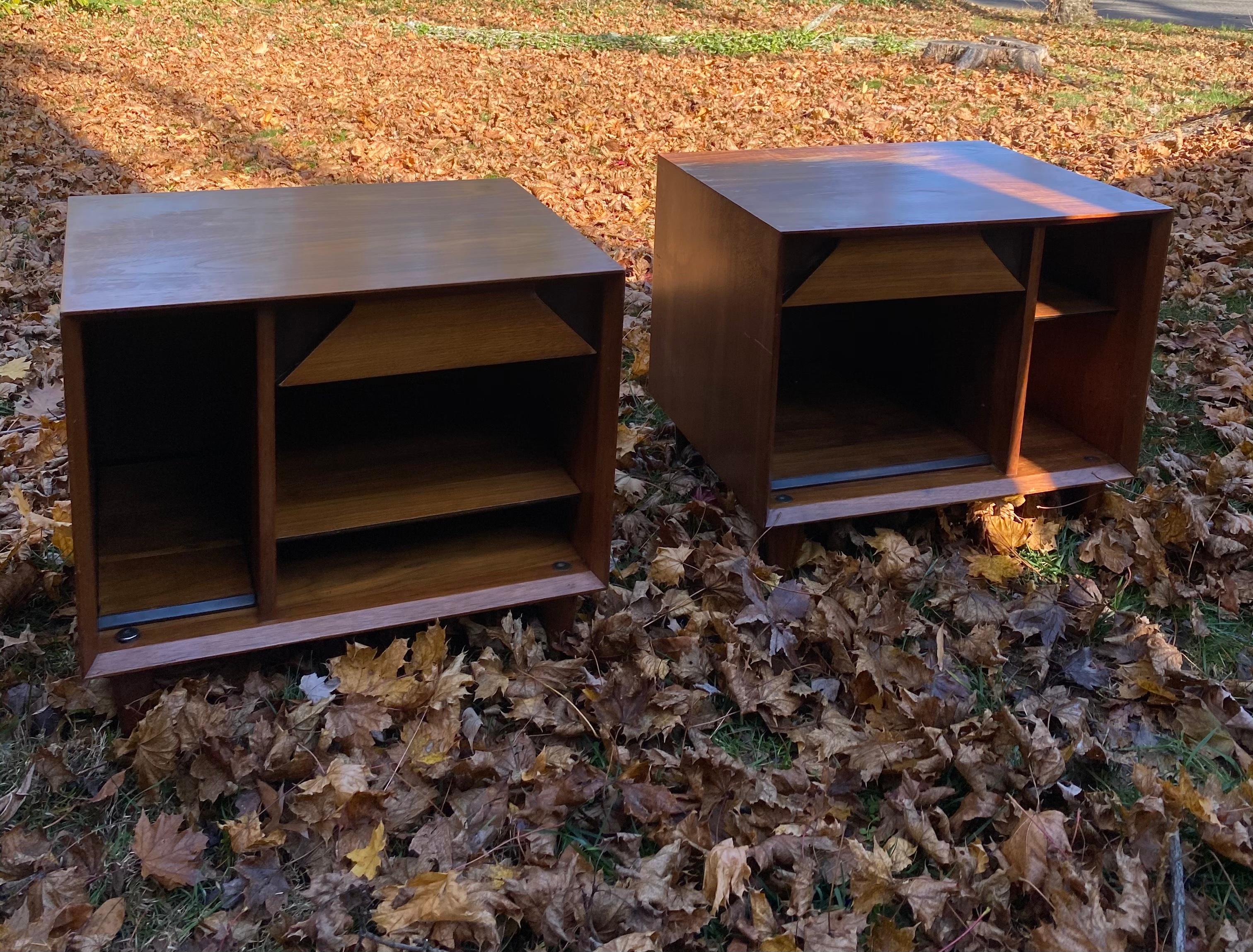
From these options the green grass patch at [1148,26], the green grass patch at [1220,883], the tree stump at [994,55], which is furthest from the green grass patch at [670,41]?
the green grass patch at [1220,883]

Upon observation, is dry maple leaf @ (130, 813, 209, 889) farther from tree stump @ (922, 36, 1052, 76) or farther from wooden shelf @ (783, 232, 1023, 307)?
tree stump @ (922, 36, 1052, 76)

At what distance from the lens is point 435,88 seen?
315 inches

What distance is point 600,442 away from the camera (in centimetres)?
231

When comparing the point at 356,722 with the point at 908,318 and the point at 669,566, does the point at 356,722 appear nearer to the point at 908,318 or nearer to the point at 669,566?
the point at 669,566

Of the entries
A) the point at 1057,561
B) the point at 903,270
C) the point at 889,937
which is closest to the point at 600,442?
the point at 903,270

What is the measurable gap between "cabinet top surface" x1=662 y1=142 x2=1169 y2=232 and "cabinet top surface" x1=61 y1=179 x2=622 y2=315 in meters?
0.51

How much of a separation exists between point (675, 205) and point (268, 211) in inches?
40.4

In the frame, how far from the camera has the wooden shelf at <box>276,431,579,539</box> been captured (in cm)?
234

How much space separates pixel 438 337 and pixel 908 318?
160 centimetres

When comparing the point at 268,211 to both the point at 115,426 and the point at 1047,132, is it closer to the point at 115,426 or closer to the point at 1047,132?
the point at 115,426

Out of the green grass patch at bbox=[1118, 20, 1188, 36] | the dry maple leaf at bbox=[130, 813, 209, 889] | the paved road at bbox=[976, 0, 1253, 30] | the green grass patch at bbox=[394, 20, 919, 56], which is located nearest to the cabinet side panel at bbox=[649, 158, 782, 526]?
the dry maple leaf at bbox=[130, 813, 209, 889]

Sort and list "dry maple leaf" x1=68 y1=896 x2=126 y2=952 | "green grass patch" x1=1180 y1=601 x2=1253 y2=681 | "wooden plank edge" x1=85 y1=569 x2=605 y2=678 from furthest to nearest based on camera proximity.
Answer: "green grass patch" x1=1180 y1=601 x2=1253 y2=681 → "wooden plank edge" x1=85 y1=569 x2=605 y2=678 → "dry maple leaf" x1=68 y1=896 x2=126 y2=952

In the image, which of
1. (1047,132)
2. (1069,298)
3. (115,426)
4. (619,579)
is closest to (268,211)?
(115,426)

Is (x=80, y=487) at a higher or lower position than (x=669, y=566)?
higher
